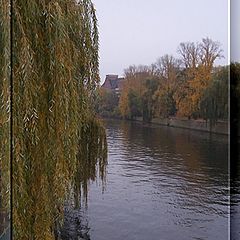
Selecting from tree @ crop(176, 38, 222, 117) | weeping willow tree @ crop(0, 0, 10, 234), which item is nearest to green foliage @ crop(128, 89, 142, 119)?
tree @ crop(176, 38, 222, 117)

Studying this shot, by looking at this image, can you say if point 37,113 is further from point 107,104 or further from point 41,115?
point 107,104

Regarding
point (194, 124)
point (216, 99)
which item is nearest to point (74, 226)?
point (194, 124)

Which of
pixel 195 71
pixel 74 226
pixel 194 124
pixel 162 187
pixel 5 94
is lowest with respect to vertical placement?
pixel 74 226

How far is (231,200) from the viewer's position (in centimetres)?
177

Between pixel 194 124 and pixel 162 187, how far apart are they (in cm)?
35

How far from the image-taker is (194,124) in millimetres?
1820

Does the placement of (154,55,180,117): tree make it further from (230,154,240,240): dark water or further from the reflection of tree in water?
the reflection of tree in water

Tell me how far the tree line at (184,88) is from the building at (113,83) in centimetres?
3

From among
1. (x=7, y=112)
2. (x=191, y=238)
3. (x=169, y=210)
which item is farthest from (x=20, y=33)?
(x=191, y=238)

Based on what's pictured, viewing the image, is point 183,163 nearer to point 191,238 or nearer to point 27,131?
point 191,238

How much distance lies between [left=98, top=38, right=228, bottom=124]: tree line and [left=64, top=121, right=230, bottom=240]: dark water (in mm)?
94

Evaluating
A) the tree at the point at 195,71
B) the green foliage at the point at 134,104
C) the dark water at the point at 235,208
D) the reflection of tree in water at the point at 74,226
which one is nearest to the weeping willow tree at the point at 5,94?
the reflection of tree in water at the point at 74,226

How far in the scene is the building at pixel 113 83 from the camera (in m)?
1.64

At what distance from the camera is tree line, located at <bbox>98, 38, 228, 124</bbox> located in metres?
1.77
